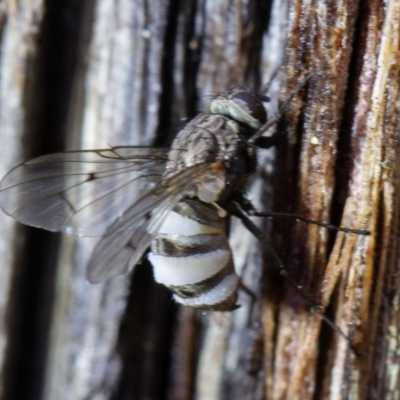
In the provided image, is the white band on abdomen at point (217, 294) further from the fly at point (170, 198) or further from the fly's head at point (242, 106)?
the fly's head at point (242, 106)

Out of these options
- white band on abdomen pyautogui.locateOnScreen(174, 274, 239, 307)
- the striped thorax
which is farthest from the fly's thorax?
white band on abdomen pyautogui.locateOnScreen(174, 274, 239, 307)

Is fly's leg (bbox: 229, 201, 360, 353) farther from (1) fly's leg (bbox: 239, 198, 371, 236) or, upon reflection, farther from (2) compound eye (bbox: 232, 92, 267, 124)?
(2) compound eye (bbox: 232, 92, 267, 124)

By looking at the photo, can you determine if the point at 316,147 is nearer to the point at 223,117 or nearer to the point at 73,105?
the point at 223,117

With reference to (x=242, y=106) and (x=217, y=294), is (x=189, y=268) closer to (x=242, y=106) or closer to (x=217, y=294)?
(x=217, y=294)

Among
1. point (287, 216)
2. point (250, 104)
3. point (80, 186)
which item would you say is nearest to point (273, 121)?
point (250, 104)

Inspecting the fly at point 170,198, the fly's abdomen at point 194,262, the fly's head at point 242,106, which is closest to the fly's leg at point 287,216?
the fly at point 170,198

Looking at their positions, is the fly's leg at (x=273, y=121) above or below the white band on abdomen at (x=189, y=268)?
above

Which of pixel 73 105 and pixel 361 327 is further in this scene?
pixel 73 105

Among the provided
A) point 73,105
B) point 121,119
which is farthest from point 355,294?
point 73,105
